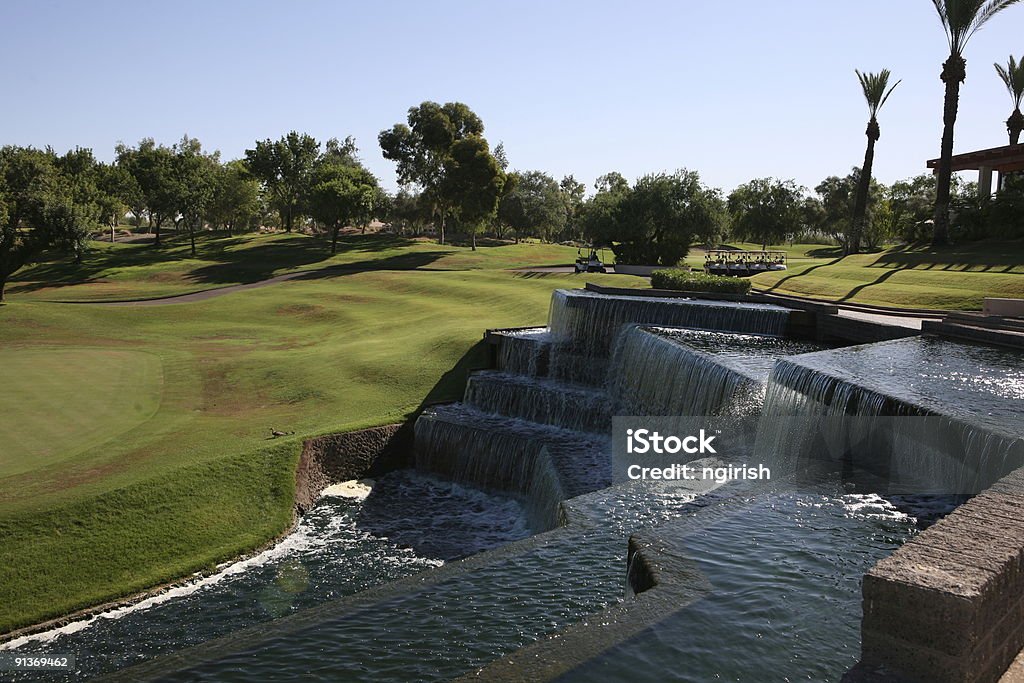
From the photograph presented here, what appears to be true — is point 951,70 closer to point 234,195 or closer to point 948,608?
point 948,608

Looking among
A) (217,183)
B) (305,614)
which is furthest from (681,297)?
(217,183)

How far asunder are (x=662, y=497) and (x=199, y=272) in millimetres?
54363

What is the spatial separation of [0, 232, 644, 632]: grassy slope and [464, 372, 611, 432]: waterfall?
168cm

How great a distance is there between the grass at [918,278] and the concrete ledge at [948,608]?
22995mm

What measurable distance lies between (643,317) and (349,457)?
971cm

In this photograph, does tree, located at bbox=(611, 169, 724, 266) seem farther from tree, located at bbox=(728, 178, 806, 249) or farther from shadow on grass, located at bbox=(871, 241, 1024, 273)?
tree, located at bbox=(728, 178, 806, 249)

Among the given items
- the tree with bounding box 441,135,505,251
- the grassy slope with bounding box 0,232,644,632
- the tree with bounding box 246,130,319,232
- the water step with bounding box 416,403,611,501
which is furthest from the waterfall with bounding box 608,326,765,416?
the tree with bounding box 246,130,319,232

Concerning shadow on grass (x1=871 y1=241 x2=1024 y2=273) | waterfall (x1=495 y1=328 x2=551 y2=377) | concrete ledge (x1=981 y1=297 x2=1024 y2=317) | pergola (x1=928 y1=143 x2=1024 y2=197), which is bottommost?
waterfall (x1=495 y1=328 x2=551 y2=377)

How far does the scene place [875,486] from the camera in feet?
31.4

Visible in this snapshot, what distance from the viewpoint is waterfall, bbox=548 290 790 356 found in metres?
21.7

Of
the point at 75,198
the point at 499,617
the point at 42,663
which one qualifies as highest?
the point at 75,198

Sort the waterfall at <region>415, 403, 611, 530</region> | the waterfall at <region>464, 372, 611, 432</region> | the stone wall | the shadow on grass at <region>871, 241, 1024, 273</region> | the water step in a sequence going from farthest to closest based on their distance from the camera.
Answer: the shadow on grass at <region>871, 241, 1024, 273</region>
the waterfall at <region>464, 372, 611, 432</region>
the stone wall
the water step
the waterfall at <region>415, 403, 611, 530</region>

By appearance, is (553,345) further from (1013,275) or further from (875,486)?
(1013,275)

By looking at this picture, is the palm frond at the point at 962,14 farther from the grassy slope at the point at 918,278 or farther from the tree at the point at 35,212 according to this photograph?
the tree at the point at 35,212
